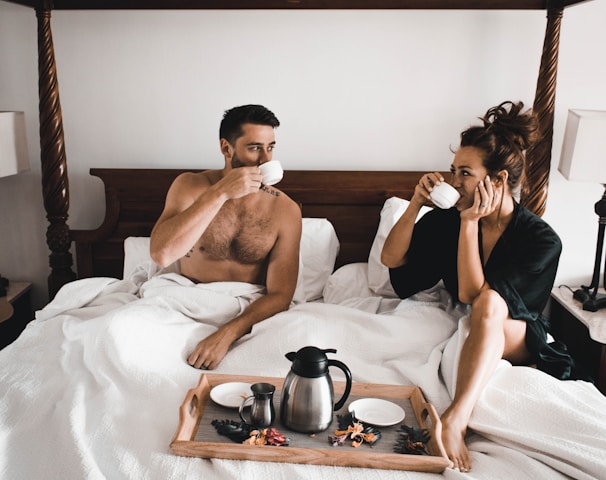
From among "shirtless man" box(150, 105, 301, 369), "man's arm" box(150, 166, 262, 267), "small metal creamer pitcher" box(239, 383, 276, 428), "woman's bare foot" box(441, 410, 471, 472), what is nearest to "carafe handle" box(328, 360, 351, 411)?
"small metal creamer pitcher" box(239, 383, 276, 428)

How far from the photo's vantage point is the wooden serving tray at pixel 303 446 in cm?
123

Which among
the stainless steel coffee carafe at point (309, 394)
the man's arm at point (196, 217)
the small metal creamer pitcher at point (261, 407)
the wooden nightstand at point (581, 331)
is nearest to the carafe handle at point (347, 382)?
the stainless steel coffee carafe at point (309, 394)

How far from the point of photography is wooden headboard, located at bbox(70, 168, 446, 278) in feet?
8.18

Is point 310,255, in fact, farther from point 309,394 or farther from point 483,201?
point 309,394

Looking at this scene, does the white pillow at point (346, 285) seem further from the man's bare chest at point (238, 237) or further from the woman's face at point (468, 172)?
the woman's face at point (468, 172)

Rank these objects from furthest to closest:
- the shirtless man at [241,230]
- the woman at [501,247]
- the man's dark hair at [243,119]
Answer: the man's dark hair at [243,119]
the shirtless man at [241,230]
the woman at [501,247]

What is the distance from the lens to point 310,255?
235 cm

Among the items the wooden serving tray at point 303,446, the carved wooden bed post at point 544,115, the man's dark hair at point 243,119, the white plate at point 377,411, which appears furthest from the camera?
the carved wooden bed post at point 544,115

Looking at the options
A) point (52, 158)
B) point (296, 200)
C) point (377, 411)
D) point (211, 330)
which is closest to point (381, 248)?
point (296, 200)

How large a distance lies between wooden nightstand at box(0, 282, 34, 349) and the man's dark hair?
46.3 inches

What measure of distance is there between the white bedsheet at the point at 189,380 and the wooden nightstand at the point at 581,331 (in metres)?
0.54

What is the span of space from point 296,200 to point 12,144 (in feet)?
3.76

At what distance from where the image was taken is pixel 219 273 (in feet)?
7.09

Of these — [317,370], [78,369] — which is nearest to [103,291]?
[78,369]
